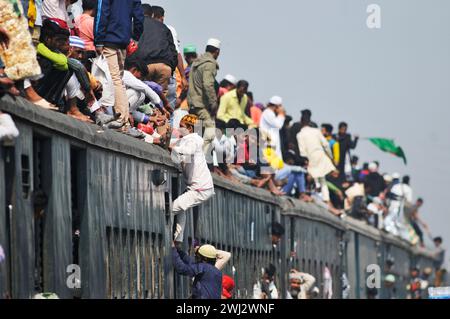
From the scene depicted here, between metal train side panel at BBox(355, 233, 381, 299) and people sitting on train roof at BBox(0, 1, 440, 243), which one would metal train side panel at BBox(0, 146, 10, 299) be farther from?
metal train side panel at BBox(355, 233, 381, 299)

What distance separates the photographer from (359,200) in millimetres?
45906

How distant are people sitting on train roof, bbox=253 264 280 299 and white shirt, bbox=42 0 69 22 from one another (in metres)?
10.8

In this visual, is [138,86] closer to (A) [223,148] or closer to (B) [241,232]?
(A) [223,148]

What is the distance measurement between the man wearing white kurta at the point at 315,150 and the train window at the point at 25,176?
19.7 meters

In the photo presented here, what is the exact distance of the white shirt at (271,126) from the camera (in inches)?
1247

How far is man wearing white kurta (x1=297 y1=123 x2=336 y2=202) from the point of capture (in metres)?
35.8

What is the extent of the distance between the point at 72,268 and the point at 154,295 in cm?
372

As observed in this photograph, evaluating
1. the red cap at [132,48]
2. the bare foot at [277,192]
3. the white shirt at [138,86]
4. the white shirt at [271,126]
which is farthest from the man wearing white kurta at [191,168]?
the white shirt at [271,126]

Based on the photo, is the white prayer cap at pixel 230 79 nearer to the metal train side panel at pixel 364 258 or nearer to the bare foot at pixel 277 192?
the bare foot at pixel 277 192

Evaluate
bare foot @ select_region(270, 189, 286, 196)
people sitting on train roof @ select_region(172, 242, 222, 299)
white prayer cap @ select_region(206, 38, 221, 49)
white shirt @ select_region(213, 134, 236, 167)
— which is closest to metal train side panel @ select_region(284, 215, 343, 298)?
bare foot @ select_region(270, 189, 286, 196)

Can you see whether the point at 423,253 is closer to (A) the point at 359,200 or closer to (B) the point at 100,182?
(A) the point at 359,200

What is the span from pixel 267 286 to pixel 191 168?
834 cm
